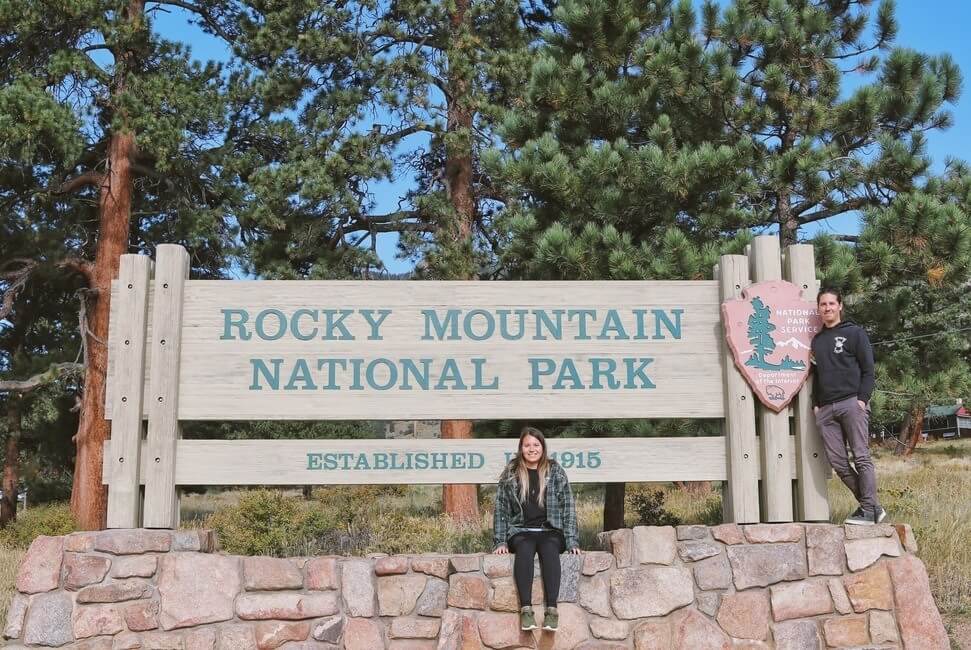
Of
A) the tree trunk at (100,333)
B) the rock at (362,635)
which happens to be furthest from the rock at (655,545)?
the tree trunk at (100,333)

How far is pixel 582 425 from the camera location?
9.33 meters

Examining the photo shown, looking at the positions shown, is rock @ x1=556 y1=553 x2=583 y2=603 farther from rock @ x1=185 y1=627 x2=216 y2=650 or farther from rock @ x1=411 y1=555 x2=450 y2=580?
rock @ x1=185 y1=627 x2=216 y2=650

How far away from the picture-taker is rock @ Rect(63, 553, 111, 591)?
4.96 meters

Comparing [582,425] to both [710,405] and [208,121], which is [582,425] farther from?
[208,121]

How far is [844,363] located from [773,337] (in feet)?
1.41

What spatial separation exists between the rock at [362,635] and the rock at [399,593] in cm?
9

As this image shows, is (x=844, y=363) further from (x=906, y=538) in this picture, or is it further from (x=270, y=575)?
(x=270, y=575)

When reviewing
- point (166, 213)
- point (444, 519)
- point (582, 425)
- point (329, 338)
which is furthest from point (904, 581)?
point (166, 213)

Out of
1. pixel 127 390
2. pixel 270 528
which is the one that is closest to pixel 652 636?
pixel 127 390

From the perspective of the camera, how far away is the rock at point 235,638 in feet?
16.2

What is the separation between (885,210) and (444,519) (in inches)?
263

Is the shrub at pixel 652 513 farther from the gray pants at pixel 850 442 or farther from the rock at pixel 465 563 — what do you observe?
the rock at pixel 465 563

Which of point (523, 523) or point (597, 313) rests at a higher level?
point (597, 313)

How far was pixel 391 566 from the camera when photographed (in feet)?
16.4
